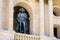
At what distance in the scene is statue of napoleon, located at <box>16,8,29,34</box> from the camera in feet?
85.8

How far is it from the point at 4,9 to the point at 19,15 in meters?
2.05

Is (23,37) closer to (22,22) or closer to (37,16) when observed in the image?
(22,22)

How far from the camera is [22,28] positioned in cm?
2633

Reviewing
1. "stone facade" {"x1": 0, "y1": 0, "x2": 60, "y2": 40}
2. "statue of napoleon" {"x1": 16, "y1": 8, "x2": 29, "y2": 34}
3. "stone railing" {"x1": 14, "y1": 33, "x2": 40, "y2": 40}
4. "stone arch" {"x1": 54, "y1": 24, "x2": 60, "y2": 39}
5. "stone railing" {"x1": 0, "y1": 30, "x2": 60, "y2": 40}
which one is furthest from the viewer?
"stone arch" {"x1": 54, "y1": 24, "x2": 60, "y2": 39}

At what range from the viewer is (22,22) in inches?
1039

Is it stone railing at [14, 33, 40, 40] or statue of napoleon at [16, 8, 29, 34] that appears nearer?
stone railing at [14, 33, 40, 40]

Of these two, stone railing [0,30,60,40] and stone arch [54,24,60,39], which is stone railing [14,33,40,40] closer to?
stone railing [0,30,60,40]

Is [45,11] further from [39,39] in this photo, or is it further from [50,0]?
[39,39]

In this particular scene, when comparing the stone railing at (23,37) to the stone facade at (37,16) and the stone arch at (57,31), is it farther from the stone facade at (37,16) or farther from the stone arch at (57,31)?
the stone arch at (57,31)

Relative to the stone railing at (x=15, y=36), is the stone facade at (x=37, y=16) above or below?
above

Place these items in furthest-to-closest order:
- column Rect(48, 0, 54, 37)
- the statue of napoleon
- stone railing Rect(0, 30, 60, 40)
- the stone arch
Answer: the stone arch → the statue of napoleon → column Rect(48, 0, 54, 37) → stone railing Rect(0, 30, 60, 40)

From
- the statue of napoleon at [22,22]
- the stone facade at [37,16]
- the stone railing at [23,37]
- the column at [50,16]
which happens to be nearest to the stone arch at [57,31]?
the stone facade at [37,16]

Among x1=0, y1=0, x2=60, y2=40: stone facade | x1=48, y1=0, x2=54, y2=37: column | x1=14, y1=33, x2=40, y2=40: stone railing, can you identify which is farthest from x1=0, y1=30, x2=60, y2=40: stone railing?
x1=48, y1=0, x2=54, y2=37: column

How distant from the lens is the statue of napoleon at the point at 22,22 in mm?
26141
